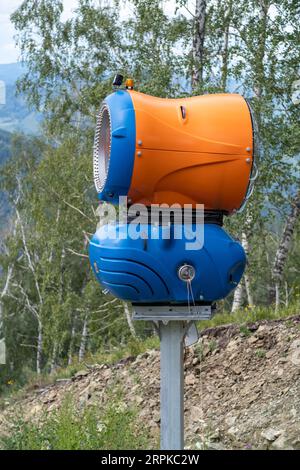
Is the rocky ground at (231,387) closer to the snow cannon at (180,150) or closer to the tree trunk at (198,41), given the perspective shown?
the snow cannon at (180,150)

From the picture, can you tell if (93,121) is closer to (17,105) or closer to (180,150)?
(180,150)

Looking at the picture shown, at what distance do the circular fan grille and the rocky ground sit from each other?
1.98 metres

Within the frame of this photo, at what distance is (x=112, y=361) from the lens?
8.54m

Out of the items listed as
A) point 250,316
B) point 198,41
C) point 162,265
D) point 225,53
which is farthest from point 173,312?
point 225,53

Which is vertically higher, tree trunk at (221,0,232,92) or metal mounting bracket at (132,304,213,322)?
tree trunk at (221,0,232,92)

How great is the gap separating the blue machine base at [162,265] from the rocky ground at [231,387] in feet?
5.15

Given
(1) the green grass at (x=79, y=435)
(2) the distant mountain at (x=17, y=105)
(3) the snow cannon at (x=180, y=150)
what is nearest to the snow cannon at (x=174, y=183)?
(3) the snow cannon at (x=180, y=150)

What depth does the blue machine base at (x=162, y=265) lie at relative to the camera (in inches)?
163

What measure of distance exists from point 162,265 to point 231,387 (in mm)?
2844

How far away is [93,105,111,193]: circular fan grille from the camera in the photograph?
434 cm

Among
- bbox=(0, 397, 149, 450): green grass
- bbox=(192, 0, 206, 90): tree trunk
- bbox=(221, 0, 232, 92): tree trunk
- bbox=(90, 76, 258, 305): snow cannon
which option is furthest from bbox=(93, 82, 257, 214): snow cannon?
bbox=(192, 0, 206, 90): tree trunk

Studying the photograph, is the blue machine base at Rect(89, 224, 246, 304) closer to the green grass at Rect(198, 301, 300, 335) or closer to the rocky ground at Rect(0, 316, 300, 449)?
the rocky ground at Rect(0, 316, 300, 449)
